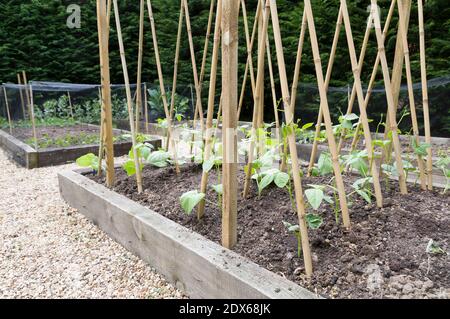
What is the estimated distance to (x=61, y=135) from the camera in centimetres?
536

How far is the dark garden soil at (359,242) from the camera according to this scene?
1.08 metres

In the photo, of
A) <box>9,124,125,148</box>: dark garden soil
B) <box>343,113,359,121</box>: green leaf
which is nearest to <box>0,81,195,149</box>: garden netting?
<box>9,124,125,148</box>: dark garden soil

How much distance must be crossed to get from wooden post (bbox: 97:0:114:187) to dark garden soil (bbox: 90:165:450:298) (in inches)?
21.8

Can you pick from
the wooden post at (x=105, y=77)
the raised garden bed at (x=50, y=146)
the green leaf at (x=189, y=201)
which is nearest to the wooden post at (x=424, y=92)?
the green leaf at (x=189, y=201)

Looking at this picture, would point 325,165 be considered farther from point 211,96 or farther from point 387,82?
point 211,96

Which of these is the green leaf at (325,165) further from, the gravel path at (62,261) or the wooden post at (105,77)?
the wooden post at (105,77)

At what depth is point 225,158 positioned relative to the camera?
4.23ft

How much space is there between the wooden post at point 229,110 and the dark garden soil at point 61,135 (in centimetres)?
394

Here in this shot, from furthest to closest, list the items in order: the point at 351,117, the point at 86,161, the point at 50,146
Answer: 1. the point at 50,146
2. the point at 86,161
3. the point at 351,117

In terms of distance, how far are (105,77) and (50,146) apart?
2.83m

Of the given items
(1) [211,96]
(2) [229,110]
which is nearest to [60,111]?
(1) [211,96]

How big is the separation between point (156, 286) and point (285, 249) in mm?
619

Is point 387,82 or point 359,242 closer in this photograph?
point 359,242
